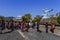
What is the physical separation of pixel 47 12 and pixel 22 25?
2868 inches

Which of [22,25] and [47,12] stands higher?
[47,12]

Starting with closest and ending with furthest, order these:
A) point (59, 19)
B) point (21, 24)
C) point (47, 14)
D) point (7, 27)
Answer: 1. point (21, 24)
2. point (7, 27)
3. point (59, 19)
4. point (47, 14)

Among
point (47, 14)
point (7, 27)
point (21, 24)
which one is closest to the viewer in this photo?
point (21, 24)

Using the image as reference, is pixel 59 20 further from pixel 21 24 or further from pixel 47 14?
pixel 21 24

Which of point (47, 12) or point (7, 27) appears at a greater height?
Result: point (47, 12)

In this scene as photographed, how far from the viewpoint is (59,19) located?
237 feet

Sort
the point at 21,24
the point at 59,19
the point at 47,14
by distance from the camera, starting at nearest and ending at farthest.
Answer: the point at 21,24 → the point at 59,19 → the point at 47,14

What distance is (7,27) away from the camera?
4372 cm

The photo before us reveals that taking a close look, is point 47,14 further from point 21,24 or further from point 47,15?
point 21,24

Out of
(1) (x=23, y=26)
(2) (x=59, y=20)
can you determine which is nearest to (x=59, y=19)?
(2) (x=59, y=20)

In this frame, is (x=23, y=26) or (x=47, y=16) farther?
(x=47, y=16)

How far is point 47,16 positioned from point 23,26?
7414 cm

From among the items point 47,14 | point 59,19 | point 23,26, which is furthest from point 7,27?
point 47,14

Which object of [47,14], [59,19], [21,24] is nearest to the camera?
[21,24]
